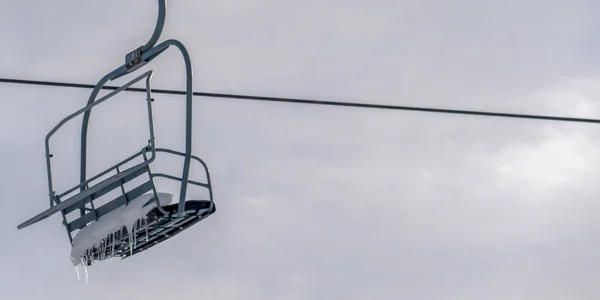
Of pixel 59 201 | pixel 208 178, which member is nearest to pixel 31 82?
pixel 59 201

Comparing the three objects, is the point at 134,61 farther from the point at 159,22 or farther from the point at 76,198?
the point at 76,198

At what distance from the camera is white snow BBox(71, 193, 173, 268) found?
1207 cm

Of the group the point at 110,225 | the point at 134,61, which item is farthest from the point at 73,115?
the point at 110,225

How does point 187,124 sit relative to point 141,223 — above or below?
above

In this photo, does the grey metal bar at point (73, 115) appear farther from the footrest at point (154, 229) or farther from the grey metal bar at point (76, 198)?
the footrest at point (154, 229)

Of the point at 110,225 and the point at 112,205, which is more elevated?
the point at 112,205

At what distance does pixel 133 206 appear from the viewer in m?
12.2

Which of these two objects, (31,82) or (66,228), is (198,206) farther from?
(31,82)

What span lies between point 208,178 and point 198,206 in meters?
0.32

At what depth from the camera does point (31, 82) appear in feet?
45.8

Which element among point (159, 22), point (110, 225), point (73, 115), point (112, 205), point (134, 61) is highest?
point (159, 22)

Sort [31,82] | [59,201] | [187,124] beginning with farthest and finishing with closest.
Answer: [31,82] < [59,201] < [187,124]

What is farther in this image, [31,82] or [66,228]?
[31,82]

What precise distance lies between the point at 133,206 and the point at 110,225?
323mm
